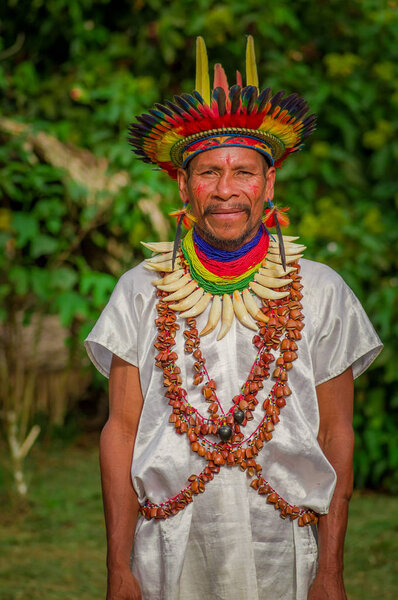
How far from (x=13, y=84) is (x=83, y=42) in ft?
2.25

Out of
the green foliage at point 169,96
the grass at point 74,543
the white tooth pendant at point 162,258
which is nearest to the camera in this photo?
the white tooth pendant at point 162,258

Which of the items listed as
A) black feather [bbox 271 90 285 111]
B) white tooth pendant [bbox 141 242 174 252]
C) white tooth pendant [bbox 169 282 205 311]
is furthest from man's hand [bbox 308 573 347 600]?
black feather [bbox 271 90 285 111]

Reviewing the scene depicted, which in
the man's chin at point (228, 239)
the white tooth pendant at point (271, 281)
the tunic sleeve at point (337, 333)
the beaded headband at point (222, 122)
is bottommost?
the tunic sleeve at point (337, 333)

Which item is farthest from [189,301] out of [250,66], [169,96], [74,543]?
[169,96]

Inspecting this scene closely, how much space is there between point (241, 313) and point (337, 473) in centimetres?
50

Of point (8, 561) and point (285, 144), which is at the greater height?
point (285, 144)

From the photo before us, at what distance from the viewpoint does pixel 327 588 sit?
191cm

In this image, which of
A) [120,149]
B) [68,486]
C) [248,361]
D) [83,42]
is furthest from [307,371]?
[83,42]

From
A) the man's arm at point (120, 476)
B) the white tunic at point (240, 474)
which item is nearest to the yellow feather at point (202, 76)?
the white tunic at point (240, 474)

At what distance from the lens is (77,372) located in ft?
21.0

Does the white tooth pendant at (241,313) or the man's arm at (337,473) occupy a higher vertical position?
the white tooth pendant at (241,313)

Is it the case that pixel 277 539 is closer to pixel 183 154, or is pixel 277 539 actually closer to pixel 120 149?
pixel 183 154

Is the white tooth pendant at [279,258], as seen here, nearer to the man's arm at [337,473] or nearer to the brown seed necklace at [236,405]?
the brown seed necklace at [236,405]

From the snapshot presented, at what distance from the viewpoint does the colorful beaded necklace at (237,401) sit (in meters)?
1.98
